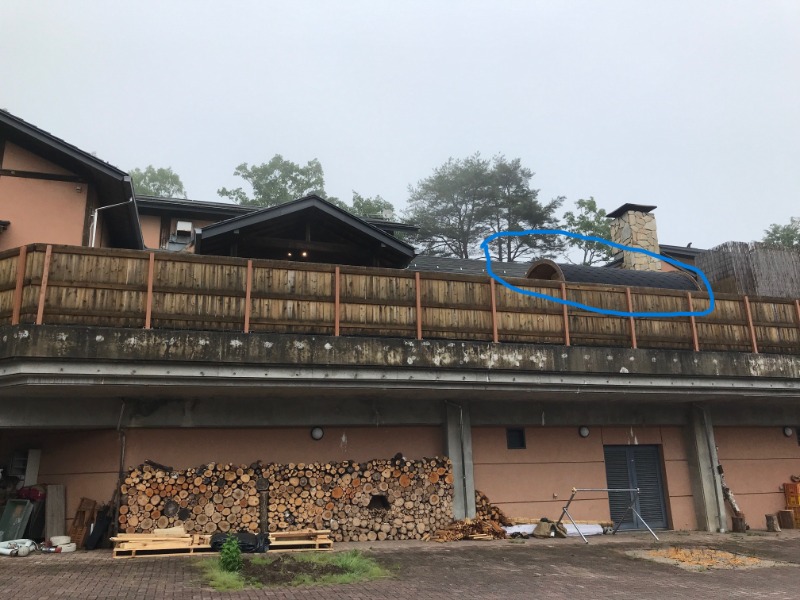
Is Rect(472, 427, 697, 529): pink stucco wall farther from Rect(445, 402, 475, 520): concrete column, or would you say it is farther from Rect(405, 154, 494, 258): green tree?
Rect(405, 154, 494, 258): green tree

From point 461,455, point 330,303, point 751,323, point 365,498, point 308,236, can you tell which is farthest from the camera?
point 308,236

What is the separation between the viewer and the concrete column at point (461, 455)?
1259 centimetres

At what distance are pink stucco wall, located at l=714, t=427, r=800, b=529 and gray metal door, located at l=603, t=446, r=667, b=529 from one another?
1896 mm

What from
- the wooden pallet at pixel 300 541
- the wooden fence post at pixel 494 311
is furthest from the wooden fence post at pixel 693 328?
the wooden pallet at pixel 300 541

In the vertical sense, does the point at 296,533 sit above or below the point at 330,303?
below

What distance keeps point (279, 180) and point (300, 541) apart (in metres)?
36.0

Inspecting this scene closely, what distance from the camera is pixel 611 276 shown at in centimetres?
1595

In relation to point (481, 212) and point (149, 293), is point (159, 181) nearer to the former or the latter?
point (481, 212)

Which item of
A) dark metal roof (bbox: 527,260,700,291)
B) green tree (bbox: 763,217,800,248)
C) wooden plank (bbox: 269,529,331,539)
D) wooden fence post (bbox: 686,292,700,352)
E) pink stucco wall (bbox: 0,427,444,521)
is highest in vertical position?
green tree (bbox: 763,217,800,248)

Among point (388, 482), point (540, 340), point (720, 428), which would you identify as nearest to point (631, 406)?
point (720, 428)

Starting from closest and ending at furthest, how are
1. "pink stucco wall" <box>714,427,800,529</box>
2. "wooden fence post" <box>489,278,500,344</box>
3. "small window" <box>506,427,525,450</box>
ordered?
"wooden fence post" <box>489,278,500,344</box>, "small window" <box>506,427,525,450</box>, "pink stucco wall" <box>714,427,800,529</box>

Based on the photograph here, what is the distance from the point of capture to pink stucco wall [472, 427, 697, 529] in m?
13.4

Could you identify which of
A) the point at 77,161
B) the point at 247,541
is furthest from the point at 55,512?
the point at 77,161

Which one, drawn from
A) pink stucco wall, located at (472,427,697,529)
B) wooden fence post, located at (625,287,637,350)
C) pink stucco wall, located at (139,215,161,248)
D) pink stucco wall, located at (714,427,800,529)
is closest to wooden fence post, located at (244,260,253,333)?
pink stucco wall, located at (472,427,697,529)
